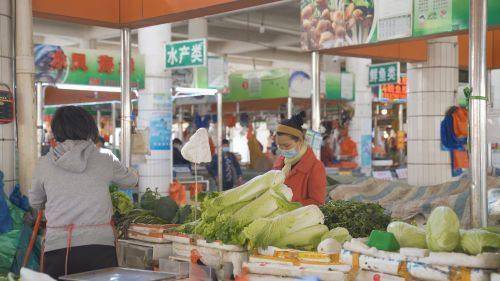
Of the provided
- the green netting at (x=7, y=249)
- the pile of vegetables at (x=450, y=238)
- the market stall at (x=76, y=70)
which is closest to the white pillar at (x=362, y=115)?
the market stall at (x=76, y=70)

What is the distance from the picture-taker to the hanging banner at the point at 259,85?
16.5 m

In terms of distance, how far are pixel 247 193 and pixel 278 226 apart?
403 millimetres

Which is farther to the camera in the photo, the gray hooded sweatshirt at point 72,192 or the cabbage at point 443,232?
the gray hooded sweatshirt at point 72,192

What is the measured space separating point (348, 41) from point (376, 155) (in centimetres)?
1475

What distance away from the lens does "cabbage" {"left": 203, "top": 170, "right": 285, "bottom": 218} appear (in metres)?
3.95

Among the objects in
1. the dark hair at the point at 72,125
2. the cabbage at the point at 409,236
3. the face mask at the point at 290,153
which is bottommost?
the cabbage at the point at 409,236

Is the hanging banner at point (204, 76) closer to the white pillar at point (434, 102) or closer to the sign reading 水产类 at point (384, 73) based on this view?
the sign reading 水产类 at point (384, 73)

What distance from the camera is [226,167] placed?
14.6 m

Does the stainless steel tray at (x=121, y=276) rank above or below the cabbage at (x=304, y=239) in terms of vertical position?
below

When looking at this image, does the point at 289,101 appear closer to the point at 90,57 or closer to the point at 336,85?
the point at 336,85

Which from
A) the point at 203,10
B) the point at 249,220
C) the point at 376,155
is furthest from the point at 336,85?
the point at 249,220

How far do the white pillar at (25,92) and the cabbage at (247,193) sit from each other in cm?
206

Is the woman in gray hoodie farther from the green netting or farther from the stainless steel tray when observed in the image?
the green netting

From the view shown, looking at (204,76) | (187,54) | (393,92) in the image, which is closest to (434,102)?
(187,54)
